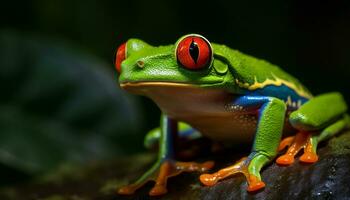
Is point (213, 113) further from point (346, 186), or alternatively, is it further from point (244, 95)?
point (346, 186)

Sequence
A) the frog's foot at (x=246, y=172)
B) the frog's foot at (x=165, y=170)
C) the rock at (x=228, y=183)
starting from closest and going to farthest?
the rock at (x=228, y=183), the frog's foot at (x=246, y=172), the frog's foot at (x=165, y=170)

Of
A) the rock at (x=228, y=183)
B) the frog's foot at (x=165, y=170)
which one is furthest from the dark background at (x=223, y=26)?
the frog's foot at (x=165, y=170)

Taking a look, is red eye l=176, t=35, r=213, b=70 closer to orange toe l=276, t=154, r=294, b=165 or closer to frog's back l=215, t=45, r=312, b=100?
frog's back l=215, t=45, r=312, b=100

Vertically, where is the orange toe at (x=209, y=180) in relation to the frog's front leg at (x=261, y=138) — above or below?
below

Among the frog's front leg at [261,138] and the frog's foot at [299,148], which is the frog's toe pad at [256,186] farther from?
the frog's foot at [299,148]

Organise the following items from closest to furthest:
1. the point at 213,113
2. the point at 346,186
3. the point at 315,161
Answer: the point at 346,186 → the point at 315,161 → the point at 213,113

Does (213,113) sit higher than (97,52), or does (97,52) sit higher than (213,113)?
(97,52)

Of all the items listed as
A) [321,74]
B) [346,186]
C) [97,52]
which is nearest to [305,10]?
[321,74]
